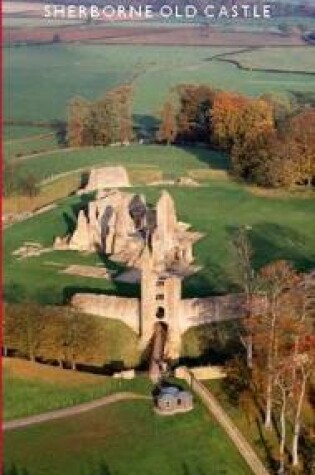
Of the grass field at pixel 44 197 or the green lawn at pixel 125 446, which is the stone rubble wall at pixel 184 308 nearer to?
the green lawn at pixel 125 446

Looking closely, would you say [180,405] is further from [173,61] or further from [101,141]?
[173,61]

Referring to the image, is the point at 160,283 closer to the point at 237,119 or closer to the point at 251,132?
the point at 251,132

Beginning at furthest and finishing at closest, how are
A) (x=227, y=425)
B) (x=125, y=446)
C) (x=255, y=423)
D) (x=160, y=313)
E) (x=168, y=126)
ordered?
1. (x=168, y=126)
2. (x=160, y=313)
3. (x=255, y=423)
4. (x=227, y=425)
5. (x=125, y=446)

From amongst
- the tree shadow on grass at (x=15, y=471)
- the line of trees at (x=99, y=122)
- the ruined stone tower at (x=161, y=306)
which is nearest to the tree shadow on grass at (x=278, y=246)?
the ruined stone tower at (x=161, y=306)

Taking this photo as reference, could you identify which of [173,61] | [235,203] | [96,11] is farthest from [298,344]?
[96,11]

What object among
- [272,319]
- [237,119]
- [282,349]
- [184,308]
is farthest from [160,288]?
[237,119]

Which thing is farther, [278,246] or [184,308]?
[278,246]
